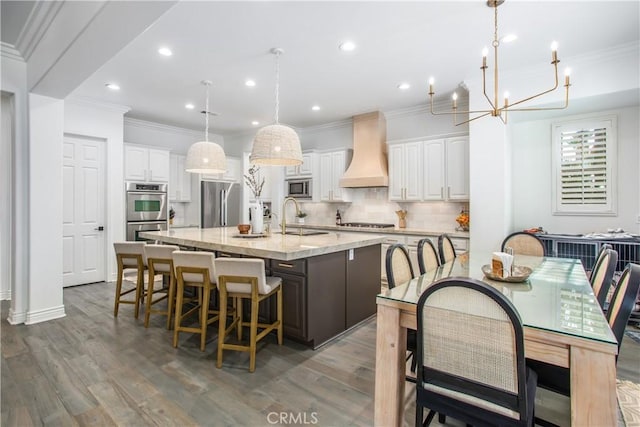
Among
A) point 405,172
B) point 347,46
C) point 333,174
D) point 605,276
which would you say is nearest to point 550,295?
point 605,276

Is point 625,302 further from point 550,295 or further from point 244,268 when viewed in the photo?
point 244,268

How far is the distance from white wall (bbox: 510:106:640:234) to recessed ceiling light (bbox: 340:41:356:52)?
257cm

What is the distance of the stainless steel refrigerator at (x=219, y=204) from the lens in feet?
21.5

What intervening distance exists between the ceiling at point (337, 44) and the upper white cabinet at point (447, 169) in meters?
0.73

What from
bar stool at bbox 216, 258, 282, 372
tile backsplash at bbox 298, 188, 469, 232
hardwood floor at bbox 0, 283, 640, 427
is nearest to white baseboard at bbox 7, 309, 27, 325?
hardwood floor at bbox 0, 283, 640, 427

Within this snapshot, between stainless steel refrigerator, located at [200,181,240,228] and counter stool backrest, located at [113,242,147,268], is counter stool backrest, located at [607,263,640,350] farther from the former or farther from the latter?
stainless steel refrigerator, located at [200,181,240,228]

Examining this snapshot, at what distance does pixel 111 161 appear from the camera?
5.11 meters

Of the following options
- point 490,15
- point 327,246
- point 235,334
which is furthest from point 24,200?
point 490,15

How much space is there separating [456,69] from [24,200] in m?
4.92

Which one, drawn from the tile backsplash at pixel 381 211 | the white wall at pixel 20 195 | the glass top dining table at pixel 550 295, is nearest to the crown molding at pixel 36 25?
the white wall at pixel 20 195

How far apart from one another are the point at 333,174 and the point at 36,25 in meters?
4.37

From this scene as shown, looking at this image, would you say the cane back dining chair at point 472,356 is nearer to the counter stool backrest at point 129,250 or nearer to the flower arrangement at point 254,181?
the flower arrangement at point 254,181

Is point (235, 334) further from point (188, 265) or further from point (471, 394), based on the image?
point (471, 394)

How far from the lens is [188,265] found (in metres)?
2.68
